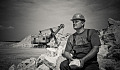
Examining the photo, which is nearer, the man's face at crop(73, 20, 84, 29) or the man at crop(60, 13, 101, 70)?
the man at crop(60, 13, 101, 70)

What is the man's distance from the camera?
158cm

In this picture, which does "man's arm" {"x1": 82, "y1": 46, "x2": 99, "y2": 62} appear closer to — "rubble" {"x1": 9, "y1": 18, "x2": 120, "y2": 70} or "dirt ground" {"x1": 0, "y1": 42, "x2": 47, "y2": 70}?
"rubble" {"x1": 9, "y1": 18, "x2": 120, "y2": 70}

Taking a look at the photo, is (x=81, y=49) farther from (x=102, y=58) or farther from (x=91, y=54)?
(x=102, y=58)

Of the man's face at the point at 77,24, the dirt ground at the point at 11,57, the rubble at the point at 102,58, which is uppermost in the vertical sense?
the man's face at the point at 77,24

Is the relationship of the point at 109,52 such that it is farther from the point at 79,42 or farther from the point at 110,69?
the point at 79,42

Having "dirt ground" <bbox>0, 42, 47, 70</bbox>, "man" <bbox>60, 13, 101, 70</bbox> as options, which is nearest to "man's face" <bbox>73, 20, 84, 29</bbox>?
"man" <bbox>60, 13, 101, 70</bbox>

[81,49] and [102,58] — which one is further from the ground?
[81,49]

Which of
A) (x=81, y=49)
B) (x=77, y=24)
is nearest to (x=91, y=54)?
(x=81, y=49)

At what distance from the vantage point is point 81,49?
1.77 m

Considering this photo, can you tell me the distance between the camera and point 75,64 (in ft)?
4.99

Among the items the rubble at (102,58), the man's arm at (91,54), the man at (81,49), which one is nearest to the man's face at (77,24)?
the man at (81,49)

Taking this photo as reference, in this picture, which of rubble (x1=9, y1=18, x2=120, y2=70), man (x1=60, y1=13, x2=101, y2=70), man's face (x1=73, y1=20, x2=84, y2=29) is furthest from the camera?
rubble (x1=9, y1=18, x2=120, y2=70)

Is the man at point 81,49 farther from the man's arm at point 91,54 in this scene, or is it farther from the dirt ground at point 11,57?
the dirt ground at point 11,57

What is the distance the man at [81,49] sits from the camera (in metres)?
1.58
